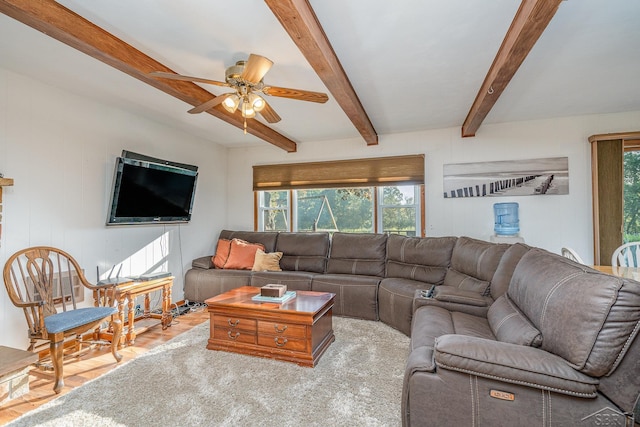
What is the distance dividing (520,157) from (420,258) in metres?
1.80

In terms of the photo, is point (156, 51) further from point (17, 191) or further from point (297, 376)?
point (297, 376)

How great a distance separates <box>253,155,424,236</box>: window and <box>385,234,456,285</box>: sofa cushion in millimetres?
570

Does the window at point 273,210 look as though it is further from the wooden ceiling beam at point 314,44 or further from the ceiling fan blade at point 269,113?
the wooden ceiling beam at point 314,44

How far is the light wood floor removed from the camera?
1.92 meters

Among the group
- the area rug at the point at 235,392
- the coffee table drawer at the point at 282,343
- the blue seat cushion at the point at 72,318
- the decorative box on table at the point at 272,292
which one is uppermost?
the decorative box on table at the point at 272,292

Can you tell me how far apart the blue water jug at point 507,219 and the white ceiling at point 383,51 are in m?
1.14

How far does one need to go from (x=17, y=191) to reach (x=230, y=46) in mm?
2168

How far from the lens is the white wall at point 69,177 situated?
2.48 metres

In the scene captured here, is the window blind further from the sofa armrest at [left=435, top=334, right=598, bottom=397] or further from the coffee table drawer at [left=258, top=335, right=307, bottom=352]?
the sofa armrest at [left=435, top=334, right=598, bottom=397]

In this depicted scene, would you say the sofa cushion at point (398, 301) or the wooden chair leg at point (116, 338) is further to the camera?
the sofa cushion at point (398, 301)

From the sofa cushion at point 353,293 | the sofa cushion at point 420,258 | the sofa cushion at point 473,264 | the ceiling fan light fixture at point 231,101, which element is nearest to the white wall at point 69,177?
the ceiling fan light fixture at point 231,101

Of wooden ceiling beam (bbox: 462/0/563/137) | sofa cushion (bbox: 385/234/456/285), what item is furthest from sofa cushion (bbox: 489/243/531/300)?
wooden ceiling beam (bbox: 462/0/563/137)

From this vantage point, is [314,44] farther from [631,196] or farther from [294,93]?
[631,196]

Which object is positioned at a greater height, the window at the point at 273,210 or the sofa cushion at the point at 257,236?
the window at the point at 273,210
